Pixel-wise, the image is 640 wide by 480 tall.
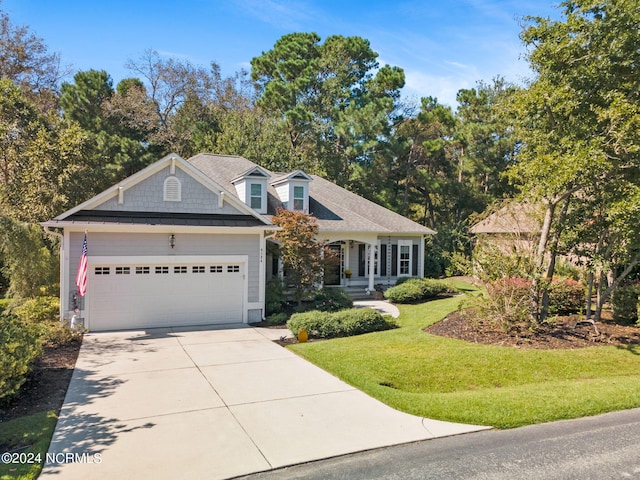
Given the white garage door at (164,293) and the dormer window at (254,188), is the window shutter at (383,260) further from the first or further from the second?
the white garage door at (164,293)

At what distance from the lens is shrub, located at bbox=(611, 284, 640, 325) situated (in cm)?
1385

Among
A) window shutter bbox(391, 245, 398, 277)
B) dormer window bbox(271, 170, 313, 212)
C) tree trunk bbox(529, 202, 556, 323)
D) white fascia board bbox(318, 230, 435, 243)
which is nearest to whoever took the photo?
tree trunk bbox(529, 202, 556, 323)

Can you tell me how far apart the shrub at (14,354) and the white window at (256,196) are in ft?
36.5

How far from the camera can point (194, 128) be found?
34.6 metres

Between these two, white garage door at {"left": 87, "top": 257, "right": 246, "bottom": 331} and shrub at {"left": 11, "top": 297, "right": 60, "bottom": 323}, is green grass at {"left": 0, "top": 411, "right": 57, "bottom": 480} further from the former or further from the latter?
shrub at {"left": 11, "top": 297, "right": 60, "bottom": 323}

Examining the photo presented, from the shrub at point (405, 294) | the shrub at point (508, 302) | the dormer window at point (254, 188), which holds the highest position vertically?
the dormer window at point (254, 188)

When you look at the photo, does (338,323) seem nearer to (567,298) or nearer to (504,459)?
(504,459)

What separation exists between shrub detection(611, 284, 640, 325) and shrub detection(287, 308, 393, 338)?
7269 mm

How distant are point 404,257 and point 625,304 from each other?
10995 mm

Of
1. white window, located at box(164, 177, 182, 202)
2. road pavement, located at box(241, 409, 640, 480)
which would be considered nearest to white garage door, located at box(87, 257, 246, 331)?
white window, located at box(164, 177, 182, 202)

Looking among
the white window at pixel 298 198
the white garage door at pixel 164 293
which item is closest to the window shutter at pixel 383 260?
the white window at pixel 298 198

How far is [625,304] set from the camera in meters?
14.0

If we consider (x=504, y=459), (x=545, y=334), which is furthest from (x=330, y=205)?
(x=504, y=459)

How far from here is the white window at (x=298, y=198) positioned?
67.3 feet
